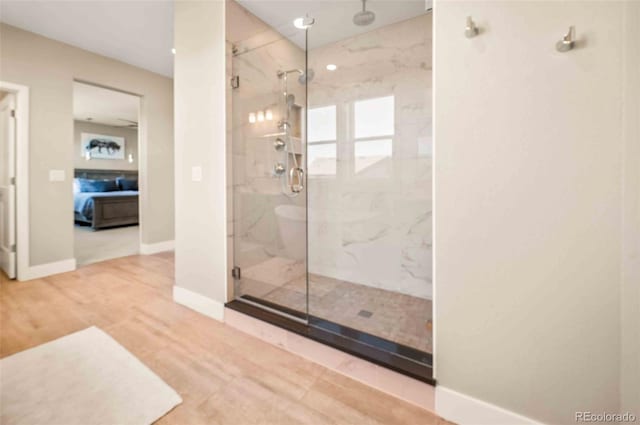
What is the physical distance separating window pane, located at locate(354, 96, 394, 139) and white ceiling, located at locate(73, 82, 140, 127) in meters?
3.80

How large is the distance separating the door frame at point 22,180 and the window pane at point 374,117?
3350 millimetres

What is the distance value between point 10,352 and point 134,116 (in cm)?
645

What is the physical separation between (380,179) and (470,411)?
179 centimetres

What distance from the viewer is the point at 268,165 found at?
2.48 meters

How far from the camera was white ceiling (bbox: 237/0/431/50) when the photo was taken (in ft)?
7.26

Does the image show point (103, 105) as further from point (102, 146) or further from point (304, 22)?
point (304, 22)

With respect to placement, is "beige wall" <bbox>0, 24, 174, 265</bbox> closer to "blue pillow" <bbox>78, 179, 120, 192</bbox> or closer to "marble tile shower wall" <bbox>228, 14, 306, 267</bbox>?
"marble tile shower wall" <bbox>228, 14, 306, 267</bbox>

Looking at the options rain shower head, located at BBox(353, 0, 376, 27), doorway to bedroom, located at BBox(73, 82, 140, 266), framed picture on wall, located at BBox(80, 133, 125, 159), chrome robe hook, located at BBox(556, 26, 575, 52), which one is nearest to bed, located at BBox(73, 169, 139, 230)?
doorway to bedroom, located at BBox(73, 82, 140, 266)

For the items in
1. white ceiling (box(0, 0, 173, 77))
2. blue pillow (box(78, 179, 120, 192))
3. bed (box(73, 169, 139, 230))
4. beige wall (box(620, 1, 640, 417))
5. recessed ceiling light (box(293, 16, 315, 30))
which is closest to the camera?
beige wall (box(620, 1, 640, 417))

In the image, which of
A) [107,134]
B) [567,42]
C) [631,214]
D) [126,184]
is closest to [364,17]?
[567,42]

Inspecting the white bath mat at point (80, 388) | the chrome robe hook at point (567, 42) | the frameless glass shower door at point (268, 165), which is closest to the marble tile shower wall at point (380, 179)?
the frameless glass shower door at point (268, 165)

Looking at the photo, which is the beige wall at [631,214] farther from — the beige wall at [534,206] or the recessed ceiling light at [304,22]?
the recessed ceiling light at [304,22]

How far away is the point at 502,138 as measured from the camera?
42.2 inches

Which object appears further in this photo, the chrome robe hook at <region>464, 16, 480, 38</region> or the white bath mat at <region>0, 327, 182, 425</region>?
the white bath mat at <region>0, 327, 182, 425</region>
